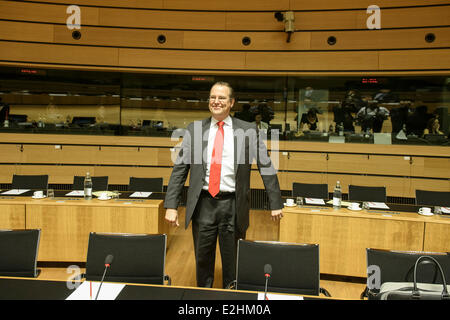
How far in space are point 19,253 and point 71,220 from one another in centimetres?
126

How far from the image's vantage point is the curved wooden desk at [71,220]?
3287mm

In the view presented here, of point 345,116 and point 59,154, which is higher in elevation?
point 345,116

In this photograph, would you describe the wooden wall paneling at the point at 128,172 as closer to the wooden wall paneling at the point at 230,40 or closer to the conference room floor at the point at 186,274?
the conference room floor at the point at 186,274

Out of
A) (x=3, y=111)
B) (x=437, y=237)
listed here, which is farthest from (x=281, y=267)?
(x=3, y=111)

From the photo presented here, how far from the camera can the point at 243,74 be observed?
615 centimetres

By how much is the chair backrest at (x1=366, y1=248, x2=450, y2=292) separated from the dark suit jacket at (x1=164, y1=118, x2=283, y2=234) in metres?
0.74

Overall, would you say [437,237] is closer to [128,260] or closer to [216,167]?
[216,167]

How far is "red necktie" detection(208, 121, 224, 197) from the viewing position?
2309 millimetres

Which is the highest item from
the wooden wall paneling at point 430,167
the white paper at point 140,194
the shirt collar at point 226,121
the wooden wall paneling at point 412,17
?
the wooden wall paneling at point 412,17

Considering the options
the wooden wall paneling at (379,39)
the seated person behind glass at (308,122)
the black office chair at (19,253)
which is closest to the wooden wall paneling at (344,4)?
the wooden wall paneling at (379,39)

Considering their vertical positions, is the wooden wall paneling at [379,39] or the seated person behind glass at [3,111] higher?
the wooden wall paneling at [379,39]

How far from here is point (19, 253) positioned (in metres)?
2.09
